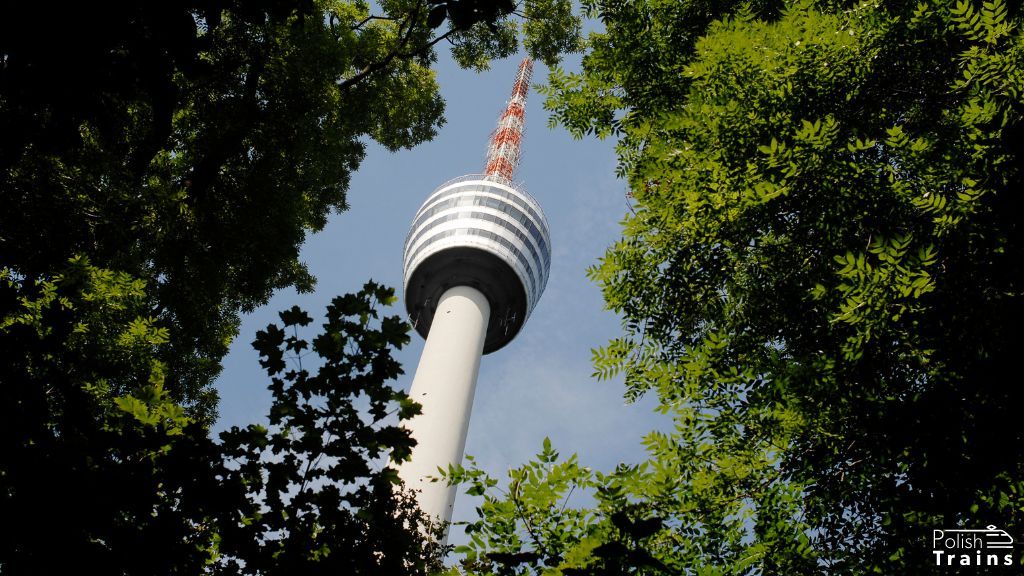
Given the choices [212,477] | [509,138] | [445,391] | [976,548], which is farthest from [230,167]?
[509,138]

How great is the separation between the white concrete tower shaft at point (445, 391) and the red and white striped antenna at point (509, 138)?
9861mm

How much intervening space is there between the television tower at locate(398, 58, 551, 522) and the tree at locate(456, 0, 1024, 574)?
28612mm

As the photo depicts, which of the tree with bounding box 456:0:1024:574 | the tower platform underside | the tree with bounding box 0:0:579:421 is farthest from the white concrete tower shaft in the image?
the tree with bounding box 456:0:1024:574

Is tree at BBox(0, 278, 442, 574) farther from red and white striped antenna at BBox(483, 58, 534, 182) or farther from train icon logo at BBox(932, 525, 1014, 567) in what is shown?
red and white striped antenna at BBox(483, 58, 534, 182)

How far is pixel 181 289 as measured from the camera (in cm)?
1374

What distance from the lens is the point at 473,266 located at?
137 ft

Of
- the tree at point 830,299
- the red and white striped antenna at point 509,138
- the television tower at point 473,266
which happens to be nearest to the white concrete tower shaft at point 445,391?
the television tower at point 473,266

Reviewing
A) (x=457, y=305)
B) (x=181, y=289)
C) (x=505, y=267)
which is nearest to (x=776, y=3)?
(x=181, y=289)

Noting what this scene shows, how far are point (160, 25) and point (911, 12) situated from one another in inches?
274

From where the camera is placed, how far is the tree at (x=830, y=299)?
5180 millimetres

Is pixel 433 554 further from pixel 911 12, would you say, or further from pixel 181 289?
pixel 911 12

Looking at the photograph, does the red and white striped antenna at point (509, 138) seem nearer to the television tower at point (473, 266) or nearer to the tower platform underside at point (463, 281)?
the television tower at point (473, 266)

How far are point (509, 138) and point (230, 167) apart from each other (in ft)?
104

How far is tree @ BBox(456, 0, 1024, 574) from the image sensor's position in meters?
5.18
